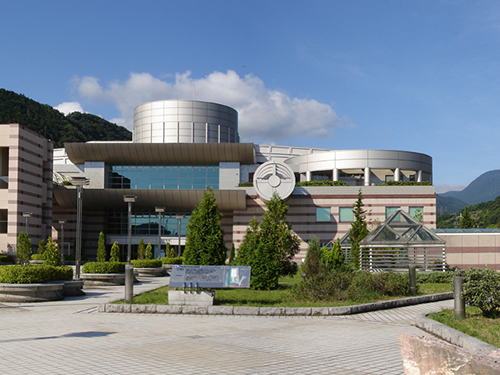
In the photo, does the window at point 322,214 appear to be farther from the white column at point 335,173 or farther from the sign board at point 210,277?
the sign board at point 210,277

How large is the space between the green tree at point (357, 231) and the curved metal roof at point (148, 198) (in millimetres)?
11244

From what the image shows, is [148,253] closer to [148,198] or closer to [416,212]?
[148,198]

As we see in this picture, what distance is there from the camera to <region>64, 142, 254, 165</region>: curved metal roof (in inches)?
2048

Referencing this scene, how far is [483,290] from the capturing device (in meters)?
12.2

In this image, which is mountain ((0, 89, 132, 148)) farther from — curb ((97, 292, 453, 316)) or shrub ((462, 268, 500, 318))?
shrub ((462, 268, 500, 318))

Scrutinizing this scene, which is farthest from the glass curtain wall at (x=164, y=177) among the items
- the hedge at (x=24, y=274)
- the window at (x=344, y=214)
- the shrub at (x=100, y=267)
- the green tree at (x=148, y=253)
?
the hedge at (x=24, y=274)

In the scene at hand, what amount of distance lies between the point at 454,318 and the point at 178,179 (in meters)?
44.8

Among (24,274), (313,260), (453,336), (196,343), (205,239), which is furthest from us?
(313,260)

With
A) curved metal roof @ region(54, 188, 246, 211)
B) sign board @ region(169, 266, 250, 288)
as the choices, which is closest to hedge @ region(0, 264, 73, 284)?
sign board @ region(169, 266, 250, 288)

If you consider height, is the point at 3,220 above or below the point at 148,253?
Answer: above

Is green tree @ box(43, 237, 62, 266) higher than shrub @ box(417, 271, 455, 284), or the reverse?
green tree @ box(43, 237, 62, 266)

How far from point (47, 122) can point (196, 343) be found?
281 ft

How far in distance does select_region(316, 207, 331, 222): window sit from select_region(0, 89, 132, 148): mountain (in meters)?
52.6

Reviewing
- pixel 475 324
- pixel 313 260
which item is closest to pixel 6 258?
pixel 313 260
